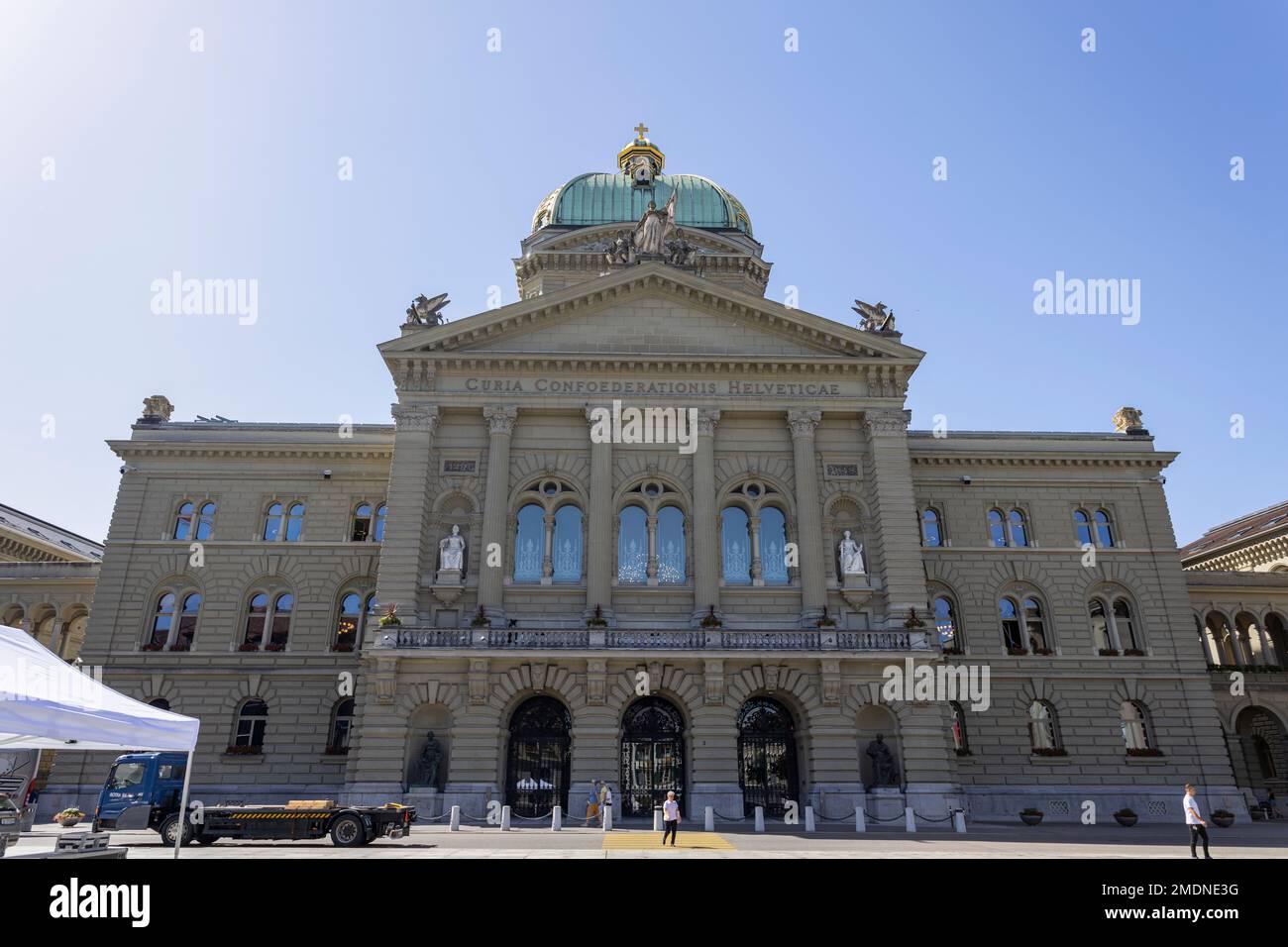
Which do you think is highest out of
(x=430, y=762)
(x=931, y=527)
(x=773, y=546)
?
(x=931, y=527)

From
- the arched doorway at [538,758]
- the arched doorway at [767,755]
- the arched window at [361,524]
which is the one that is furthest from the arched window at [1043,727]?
the arched window at [361,524]

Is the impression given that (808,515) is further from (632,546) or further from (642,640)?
(642,640)

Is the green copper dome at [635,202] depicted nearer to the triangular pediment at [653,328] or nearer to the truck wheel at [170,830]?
the triangular pediment at [653,328]

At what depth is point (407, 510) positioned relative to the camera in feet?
109

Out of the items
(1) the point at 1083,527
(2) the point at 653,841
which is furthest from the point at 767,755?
(1) the point at 1083,527

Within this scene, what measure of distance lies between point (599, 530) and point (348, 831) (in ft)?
49.4

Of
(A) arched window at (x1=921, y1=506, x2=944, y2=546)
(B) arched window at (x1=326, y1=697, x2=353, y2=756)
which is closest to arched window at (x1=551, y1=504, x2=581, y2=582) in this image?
(B) arched window at (x1=326, y1=697, x2=353, y2=756)

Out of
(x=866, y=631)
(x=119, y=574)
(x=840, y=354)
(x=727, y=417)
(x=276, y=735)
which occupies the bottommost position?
(x=276, y=735)

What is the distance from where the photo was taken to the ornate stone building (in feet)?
98.9

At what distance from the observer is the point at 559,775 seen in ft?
99.9
